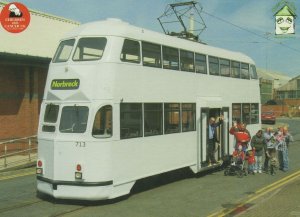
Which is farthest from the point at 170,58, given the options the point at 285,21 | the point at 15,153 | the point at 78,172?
the point at 285,21

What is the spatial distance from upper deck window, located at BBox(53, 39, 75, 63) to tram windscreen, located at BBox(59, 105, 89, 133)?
1.44 m

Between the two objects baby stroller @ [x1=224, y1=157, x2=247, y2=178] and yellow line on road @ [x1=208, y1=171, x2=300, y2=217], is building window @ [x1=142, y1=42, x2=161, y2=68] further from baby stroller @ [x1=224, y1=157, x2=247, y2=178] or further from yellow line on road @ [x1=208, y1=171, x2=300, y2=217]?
baby stroller @ [x1=224, y1=157, x2=247, y2=178]

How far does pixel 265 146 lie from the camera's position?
16906 mm

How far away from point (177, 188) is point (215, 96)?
4.43m

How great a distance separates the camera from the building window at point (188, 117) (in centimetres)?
1491

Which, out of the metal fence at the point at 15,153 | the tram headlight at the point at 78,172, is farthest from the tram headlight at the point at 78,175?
the metal fence at the point at 15,153

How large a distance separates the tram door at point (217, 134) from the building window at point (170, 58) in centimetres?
229

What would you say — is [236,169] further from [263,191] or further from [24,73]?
[24,73]

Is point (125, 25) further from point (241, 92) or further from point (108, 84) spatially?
point (241, 92)

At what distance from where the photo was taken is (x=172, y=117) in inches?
560

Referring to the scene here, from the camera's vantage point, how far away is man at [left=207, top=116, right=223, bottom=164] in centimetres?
1644

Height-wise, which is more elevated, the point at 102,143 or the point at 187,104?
the point at 187,104

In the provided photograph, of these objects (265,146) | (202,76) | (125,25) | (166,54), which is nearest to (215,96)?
(202,76)

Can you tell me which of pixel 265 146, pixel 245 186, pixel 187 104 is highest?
pixel 187 104
